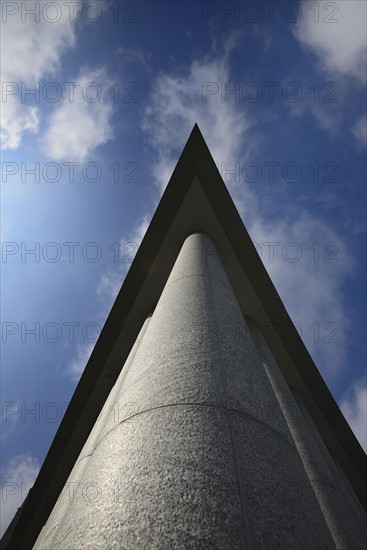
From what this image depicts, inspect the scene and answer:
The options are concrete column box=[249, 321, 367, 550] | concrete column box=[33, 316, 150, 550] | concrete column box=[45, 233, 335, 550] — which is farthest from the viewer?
concrete column box=[249, 321, 367, 550]

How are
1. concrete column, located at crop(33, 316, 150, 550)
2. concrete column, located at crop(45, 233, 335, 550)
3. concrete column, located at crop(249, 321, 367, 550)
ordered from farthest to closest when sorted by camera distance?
1. concrete column, located at crop(249, 321, 367, 550)
2. concrete column, located at crop(33, 316, 150, 550)
3. concrete column, located at crop(45, 233, 335, 550)

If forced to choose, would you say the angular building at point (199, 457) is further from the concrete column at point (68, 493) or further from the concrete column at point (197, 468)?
the concrete column at point (68, 493)

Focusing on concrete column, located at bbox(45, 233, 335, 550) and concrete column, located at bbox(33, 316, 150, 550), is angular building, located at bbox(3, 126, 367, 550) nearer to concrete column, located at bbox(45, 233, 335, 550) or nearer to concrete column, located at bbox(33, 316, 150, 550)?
concrete column, located at bbox(45, 233, 335, 550)

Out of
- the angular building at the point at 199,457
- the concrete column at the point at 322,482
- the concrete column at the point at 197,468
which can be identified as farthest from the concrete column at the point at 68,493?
the concrete column at the point at 322,482

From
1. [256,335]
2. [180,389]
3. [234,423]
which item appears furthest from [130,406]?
[256,335]

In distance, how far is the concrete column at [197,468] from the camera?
302 cm

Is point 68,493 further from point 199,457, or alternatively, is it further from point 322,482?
point 322,482

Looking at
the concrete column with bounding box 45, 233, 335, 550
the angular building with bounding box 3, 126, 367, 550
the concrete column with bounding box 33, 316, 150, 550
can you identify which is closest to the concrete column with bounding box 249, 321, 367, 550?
the angular building with bounding box 3, 126, 367, 550

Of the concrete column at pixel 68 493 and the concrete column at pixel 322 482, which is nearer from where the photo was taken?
the concrete column at pixel 68 493

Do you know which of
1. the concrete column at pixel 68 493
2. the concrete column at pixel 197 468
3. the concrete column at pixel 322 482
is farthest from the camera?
the concrete column at pixel 322 482

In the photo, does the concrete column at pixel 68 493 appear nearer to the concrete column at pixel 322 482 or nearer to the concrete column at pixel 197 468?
the concrete column at pixel 197 468

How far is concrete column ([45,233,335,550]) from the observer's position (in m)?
3.02

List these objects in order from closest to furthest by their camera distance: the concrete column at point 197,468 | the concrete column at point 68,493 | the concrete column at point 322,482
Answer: the concrete column at point 197,468
the concrete column at point 68,493
the concrete column at point 322,482

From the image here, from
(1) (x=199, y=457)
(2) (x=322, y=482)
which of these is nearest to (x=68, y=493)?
(1) (x=199, y=457)
